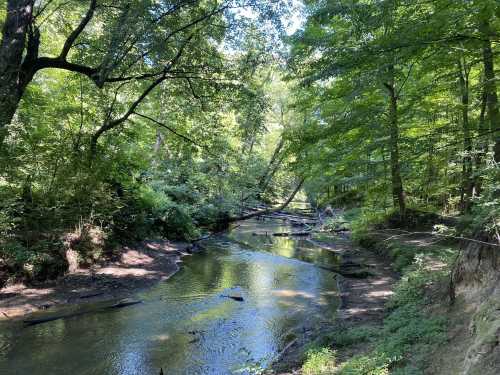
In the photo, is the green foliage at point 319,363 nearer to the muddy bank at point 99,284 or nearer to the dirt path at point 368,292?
the dirt path at point 368,292

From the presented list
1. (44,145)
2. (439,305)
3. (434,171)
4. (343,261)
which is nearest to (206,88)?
(44,145)

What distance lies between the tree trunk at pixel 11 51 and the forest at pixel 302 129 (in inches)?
1.5

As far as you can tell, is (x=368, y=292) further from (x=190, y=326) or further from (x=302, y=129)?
(x=302, y=129)

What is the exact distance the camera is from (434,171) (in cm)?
777

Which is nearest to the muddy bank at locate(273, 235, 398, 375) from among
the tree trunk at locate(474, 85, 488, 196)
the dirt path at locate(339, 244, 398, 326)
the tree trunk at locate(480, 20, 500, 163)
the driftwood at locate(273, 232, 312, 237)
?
the dirt path at locate(339, 244, 398, 326)

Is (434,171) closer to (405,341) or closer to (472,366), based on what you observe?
(405,341)

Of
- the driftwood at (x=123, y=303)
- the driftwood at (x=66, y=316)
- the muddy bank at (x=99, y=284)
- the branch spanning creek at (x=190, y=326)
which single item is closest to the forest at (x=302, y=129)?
the muddy bank at (x=99, y=284)

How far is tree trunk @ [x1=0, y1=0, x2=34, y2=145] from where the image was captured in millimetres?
7707

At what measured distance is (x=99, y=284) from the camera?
10562 mm

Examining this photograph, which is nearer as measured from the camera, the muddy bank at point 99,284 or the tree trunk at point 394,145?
the tree trunk at point 394,145

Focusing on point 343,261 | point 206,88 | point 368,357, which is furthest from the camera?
point 343,261

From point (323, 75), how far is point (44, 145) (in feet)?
27.8

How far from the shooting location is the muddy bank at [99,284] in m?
8.75

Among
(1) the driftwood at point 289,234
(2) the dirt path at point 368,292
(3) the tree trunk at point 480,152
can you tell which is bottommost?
(2) the dirt path at point 368,292
